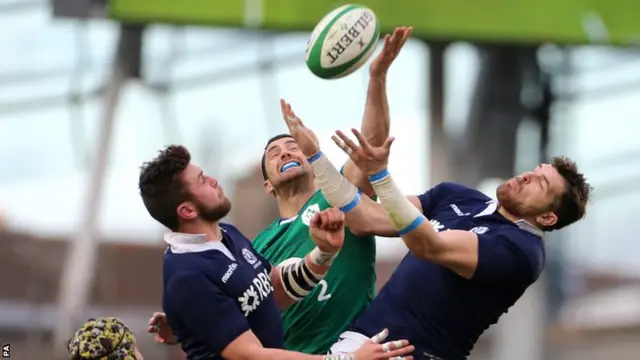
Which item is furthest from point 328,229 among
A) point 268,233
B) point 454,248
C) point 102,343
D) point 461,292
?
point 102,343

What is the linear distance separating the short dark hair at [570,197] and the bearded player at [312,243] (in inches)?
37.0

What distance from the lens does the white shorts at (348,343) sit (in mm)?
6299

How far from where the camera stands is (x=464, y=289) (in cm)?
617

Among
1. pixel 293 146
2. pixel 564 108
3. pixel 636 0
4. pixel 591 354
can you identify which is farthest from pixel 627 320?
pixel 293 146

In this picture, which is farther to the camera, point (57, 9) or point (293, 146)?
point (57, 9)

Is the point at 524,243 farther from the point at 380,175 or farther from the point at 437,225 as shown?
the point at 380,175

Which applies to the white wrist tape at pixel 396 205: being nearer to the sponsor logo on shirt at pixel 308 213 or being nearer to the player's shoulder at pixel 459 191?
the player's shoulder at pixel 459 191

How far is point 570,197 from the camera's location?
6.31 metres

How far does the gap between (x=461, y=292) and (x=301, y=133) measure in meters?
1.12

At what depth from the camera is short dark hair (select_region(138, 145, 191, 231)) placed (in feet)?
19.4

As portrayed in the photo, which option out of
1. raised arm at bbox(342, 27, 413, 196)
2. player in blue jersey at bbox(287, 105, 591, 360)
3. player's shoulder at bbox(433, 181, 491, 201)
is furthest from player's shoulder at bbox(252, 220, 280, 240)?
player's shoulder at bbox(433, 181, 491, 201)

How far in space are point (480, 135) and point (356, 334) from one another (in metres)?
10.8

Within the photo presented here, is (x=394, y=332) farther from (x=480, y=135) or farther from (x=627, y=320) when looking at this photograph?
(x=627, y=320)

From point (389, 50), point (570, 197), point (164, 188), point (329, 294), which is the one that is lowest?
point (329, 294)
